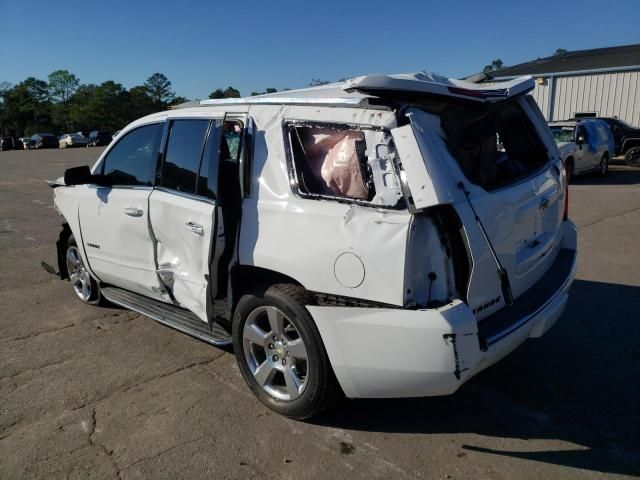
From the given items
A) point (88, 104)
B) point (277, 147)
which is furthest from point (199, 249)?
point (88, 104)

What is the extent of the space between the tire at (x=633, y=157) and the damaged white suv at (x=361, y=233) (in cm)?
1740

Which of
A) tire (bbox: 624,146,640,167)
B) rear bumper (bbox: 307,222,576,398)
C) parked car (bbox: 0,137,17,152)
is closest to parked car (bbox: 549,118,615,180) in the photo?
tire (bbox: 624,146,640,167)

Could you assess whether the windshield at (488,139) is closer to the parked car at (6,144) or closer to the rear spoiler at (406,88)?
the rear spoiler at (406,88)

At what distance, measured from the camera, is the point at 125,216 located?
4316 millimetres

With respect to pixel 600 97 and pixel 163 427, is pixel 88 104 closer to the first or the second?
→ pixel 600 97

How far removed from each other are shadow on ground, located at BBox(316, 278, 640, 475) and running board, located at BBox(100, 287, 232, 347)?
3.13 feet

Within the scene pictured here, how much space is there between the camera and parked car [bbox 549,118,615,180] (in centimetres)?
1429

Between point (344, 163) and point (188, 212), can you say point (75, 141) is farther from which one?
point (344, 163)

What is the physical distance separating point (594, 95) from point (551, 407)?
2464cm

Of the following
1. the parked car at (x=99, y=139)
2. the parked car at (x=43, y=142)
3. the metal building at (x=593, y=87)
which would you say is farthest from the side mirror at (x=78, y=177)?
the parked car at (x=43, y=142)

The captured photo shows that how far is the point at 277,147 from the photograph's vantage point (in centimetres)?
318

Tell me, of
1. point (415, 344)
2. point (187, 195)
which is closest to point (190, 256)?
point (187, 195)

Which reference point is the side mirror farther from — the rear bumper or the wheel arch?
the rear bumper

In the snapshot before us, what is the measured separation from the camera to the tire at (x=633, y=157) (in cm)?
1856
